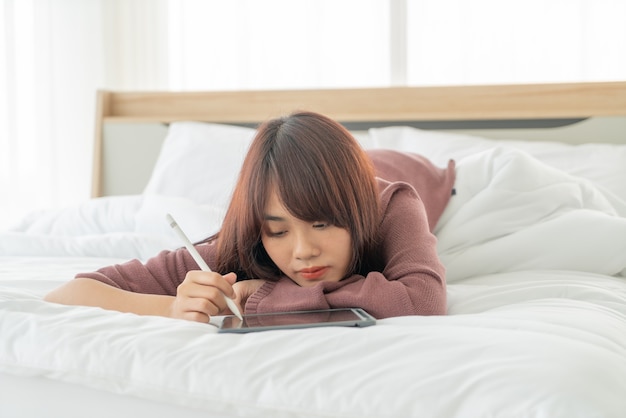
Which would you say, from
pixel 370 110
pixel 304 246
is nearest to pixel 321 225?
pixel 304 246

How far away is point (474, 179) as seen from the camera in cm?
176

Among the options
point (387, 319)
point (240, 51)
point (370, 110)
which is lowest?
point (387, 319)

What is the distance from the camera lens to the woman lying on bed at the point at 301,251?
1.13 m

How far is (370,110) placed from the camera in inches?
108

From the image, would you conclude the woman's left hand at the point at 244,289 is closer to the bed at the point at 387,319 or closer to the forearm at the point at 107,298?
the forearm at the point at 107,298

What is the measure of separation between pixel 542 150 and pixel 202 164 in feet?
3.26

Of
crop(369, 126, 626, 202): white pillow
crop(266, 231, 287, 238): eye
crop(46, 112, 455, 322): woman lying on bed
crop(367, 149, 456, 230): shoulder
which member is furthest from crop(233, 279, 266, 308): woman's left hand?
crop(369, 126, 626, 202): white pillow

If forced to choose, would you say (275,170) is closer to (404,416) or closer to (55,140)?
(404,416)

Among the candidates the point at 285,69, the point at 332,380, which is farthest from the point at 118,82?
the point at 332,380

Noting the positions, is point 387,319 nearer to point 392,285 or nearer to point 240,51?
point 392,285

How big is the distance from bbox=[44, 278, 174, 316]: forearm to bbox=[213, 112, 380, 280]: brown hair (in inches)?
6.4

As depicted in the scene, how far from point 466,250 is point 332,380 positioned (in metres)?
0.91

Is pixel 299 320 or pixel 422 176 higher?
pixel 422 176

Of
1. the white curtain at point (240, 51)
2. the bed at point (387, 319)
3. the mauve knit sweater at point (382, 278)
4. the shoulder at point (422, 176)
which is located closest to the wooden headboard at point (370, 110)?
the bed at point (387, 319)
